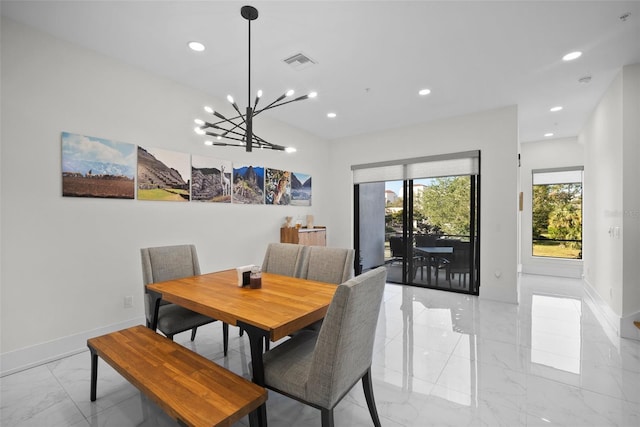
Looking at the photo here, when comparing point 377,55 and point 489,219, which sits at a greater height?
point 377,55

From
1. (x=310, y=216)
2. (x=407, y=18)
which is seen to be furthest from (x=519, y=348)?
(x=310, y=216)

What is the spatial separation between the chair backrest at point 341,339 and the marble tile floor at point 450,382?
23.6 inches

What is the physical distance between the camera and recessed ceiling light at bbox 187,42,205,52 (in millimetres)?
2682

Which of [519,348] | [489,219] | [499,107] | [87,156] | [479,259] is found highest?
[499,107]

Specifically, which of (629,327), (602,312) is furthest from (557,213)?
(629,327)

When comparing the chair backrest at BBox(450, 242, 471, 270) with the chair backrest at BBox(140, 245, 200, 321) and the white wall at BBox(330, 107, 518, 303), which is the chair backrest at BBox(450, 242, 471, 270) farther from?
the chair backrest at BBox(140, 245, 200, 321)

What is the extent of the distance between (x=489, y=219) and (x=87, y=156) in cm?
518

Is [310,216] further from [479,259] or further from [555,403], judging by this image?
[555,403]

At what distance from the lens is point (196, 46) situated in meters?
2.73

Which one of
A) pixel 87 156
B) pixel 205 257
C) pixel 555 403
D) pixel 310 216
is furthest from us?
pixel 310 216

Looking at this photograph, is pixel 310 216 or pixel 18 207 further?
pixel 310 216

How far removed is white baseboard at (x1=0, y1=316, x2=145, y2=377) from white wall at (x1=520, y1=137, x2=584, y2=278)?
7597 mm

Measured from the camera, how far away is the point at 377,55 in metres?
2.88

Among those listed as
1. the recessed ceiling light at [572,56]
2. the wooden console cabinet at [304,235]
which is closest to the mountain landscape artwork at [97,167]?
the wooden console cabinet at [304,235]
